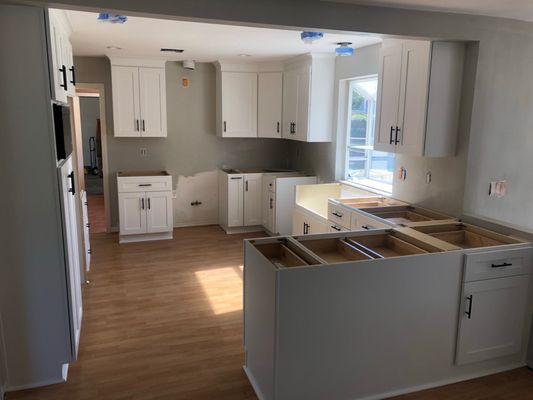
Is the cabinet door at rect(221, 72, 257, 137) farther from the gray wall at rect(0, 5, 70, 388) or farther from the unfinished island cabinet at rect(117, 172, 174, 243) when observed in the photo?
the gray wall at rect(0, 5, 70, 388)

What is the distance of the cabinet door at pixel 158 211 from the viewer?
582 centimetres

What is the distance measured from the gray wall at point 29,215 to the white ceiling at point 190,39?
1119 millimetres

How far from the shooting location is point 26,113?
8.00 ft

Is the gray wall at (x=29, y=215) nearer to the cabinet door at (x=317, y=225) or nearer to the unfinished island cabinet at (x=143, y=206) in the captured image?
the cabinet door at (x=317, y=225)

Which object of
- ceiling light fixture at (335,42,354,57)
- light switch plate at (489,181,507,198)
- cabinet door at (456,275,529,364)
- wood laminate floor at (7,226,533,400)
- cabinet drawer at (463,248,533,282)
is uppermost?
ceiling light fixture at (335,42,354,57)

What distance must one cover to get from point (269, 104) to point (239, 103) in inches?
17.0

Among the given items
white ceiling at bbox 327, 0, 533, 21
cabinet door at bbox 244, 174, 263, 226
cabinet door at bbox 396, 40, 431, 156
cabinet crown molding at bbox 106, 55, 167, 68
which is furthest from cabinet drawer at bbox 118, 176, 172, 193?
white ceiling at bbox 327, 0, 533, 21

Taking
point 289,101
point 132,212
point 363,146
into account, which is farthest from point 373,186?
point 132,212

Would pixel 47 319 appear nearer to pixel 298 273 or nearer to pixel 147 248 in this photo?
pixel 298 273

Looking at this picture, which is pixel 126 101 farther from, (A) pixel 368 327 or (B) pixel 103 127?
(A) pixel 368 327

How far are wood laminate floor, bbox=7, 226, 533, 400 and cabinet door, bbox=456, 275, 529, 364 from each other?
190mm

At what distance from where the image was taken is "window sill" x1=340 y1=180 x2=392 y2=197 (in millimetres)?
4632

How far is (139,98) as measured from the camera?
5887 mm

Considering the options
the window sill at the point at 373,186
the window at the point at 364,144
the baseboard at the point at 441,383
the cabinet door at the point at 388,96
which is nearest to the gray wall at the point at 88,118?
the window at the point at 364,144
